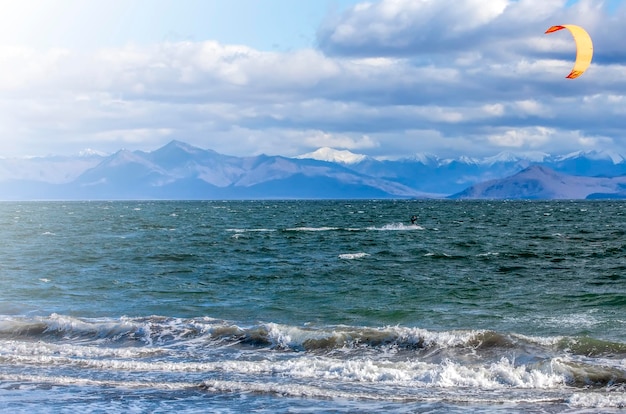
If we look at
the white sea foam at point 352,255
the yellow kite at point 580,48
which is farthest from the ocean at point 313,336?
the yellow kite at point 580,48

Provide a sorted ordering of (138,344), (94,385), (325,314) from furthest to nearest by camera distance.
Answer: (325,314) < (138,344) < (94,385)

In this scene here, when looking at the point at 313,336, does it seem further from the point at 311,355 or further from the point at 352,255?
the point at 352,255

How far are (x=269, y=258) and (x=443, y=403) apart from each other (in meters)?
40.4

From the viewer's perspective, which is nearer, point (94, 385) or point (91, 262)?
point (94, 385)

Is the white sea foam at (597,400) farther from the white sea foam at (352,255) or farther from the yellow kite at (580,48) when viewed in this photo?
the white sea foam at (352,255)

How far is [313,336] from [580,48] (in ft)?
55.3

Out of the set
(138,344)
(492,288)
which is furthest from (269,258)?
(138,344)

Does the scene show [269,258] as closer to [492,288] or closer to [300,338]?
[492,288]

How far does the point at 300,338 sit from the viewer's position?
1016 inches

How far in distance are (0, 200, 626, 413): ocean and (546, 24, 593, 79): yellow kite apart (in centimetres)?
992

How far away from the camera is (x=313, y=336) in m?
25.8

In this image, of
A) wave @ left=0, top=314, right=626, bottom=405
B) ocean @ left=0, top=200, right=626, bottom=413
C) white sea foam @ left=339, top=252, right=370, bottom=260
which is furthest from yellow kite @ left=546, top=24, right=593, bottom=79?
white sea foam @ left=339, top=252, right=370, bottom=260

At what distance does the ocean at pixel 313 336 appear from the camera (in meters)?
18.8

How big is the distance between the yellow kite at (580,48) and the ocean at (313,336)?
9.92 meters
